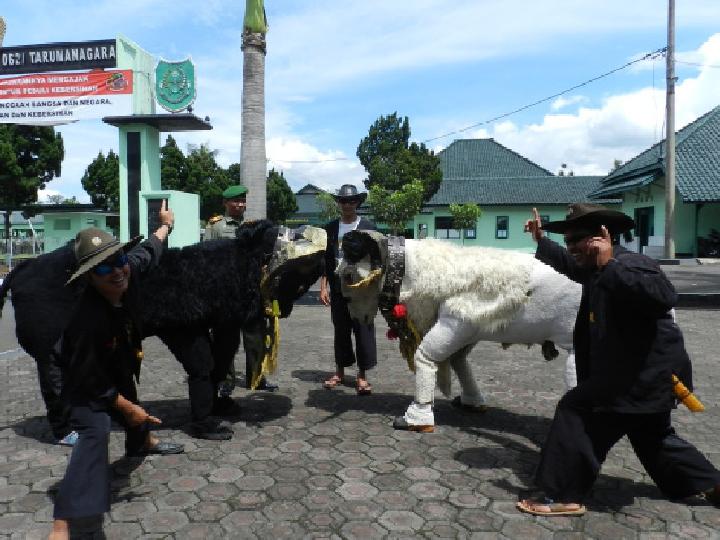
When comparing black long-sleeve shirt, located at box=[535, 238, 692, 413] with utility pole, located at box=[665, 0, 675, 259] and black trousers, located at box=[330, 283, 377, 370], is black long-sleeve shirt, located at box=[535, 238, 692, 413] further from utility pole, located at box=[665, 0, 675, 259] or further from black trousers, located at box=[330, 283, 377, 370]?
utility pole, located at box=[665, 0, 675, 259]

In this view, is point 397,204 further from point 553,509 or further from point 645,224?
point 553,509

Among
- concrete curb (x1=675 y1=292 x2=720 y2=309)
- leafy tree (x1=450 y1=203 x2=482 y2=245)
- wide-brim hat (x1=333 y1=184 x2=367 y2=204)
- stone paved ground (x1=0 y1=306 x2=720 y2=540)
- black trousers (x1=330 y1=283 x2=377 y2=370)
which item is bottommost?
stone paved ground (x1=0 y1=306 x2=720 y2=540)

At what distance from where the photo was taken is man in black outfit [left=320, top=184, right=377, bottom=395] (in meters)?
5.18

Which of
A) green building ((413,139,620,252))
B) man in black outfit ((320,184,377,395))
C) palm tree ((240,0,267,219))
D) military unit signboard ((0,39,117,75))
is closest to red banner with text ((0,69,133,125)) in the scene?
military unit signboard ((0,39,117,75))

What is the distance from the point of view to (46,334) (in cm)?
390

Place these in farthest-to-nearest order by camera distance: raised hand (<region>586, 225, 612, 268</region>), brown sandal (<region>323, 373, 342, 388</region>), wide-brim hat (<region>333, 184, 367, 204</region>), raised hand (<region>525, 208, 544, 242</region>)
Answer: brown sandal (<region>323, 373, 342, 388</region>) → wide-brim hat (<region>333, 184, 367, 204</region>) → raised hand (<region>525, 208, 544, 242</region>) → raised hand (<region>586, 225, 612, 268</region>)

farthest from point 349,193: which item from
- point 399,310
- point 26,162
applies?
point 26,162

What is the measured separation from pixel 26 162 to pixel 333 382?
90.1ft

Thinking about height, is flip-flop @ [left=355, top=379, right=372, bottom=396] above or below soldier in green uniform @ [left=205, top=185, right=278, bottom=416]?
below

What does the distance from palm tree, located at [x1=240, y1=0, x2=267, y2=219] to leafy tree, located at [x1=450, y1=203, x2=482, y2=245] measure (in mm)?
25150

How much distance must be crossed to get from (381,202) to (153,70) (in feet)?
57.2

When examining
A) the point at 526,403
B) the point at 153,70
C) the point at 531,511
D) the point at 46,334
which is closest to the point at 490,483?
the point at 531,511

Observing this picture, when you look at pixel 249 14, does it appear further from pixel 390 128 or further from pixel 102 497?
pixel 390 128

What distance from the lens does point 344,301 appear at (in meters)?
5.43
